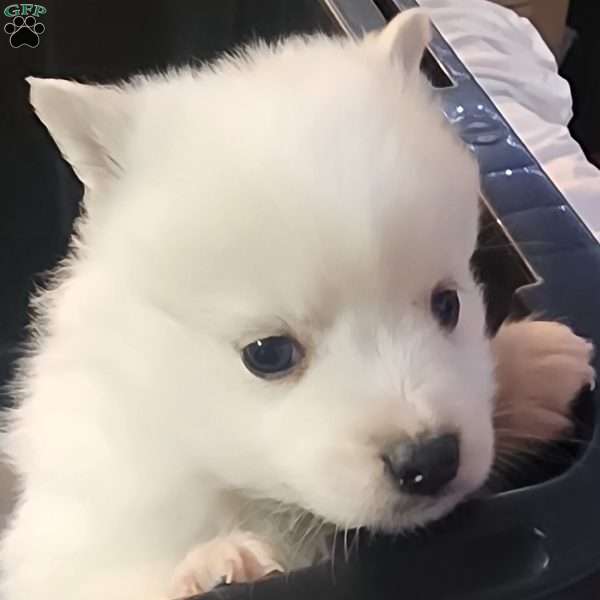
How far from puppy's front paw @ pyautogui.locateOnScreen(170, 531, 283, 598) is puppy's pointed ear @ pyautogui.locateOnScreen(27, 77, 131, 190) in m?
0.28

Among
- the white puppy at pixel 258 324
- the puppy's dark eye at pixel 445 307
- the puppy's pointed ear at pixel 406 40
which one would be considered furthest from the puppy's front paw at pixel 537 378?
the puppy's pointed ear at pixel 406 40

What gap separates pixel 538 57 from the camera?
1.81m

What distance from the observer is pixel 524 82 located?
1.72m

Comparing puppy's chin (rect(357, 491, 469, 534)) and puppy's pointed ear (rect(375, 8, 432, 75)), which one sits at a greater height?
puppy's pointed ear (rect(375, 8, 432, 75))

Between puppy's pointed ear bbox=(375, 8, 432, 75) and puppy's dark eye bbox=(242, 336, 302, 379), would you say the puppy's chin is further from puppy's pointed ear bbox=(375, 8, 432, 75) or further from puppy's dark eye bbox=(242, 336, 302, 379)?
puppy's pointed ear bbox=(375, 8, 432, 75)

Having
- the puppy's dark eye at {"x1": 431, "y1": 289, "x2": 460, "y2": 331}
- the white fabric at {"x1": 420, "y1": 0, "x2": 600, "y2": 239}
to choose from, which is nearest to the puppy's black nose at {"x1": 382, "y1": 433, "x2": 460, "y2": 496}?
the puppy's dark eye at {"x1": 431, "y1": 289, "x2": 460, "y2": 331}

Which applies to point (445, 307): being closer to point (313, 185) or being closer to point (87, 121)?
point (313, 185)

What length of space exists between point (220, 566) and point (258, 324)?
166mm

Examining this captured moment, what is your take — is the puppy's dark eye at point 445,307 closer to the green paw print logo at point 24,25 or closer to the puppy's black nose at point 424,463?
the puppy's black nose at point 424,463

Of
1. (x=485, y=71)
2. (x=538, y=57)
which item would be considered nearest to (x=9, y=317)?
(x=485, y=71)

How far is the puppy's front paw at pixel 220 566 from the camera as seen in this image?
820 mm

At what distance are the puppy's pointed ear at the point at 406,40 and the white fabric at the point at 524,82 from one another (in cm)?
59

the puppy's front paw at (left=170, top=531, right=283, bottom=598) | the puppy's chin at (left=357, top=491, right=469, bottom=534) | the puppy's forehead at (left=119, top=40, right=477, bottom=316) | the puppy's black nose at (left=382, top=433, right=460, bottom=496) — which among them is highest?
the puppy's forehead at (left=119, top=40, right=477, bottom=316)

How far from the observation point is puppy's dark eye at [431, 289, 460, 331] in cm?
86
